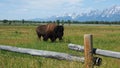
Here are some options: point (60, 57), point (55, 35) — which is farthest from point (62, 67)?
point (55, 35)

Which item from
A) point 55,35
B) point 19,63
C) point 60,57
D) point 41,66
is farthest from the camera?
point 55,35

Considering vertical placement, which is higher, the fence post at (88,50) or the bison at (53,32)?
the fence post at (88,50)

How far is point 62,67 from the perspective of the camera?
9672 mm

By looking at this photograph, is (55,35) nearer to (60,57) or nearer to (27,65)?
(27,65)

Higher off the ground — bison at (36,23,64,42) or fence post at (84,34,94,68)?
fence post at (84,34,94,68)

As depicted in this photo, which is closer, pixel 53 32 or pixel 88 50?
pixel 88 50

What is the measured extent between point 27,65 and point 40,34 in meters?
20.4

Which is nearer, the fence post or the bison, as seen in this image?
the fence post

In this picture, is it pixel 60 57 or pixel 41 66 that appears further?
pixel 41 66

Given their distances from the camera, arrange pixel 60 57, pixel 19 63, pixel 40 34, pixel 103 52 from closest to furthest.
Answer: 1. pixel 103 52
2. pixel 60 57
3. pixel 19 63
4. pixel 40 34

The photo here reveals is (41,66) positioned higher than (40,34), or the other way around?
(41,66)

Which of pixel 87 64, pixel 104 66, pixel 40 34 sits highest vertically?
pixel 87 64

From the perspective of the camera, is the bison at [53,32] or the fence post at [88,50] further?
the bison at [53,32]

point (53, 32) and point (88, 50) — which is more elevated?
point (88, 50)
